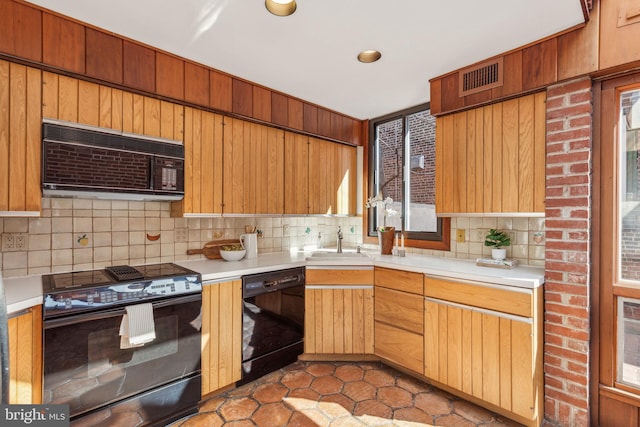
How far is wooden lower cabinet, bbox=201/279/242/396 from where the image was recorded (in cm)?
213

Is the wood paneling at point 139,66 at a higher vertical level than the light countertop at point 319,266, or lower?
higher

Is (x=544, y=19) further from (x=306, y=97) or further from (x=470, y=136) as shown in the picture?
(x=306, y=97)

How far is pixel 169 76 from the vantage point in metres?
2.18

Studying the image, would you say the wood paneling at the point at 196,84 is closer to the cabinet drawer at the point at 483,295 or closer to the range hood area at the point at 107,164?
the range hood area at the point at 107,164

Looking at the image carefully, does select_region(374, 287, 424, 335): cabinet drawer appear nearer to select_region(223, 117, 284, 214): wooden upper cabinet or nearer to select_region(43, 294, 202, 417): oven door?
select_region(223, 117, 284, 214): wooden upper cabinet

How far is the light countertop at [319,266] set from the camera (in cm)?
164

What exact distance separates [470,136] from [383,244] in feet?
3.97

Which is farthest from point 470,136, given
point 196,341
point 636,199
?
point 196,341

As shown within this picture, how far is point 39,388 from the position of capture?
5.15 ft

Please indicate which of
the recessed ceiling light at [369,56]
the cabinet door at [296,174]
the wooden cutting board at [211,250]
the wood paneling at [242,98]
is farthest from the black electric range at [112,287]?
the recessed ceiling light at [369,56]

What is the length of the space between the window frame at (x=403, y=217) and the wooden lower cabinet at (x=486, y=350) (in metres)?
0.70

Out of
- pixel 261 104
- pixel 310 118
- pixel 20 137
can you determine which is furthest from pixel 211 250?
pixel 310 118

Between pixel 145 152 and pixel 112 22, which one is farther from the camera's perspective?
pixel 145 152

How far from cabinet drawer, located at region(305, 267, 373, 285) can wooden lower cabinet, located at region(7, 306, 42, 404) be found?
5.59 feet
